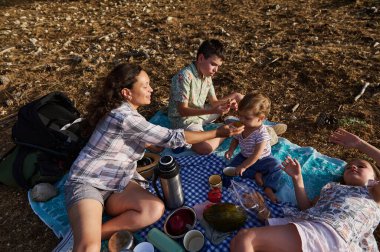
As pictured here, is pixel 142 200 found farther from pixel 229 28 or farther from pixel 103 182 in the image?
pixel 229 28

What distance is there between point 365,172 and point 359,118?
6.98ft

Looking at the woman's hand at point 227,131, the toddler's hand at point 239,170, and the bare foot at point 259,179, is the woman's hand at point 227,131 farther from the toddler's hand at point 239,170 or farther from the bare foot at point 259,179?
the bare foot at point 259,179

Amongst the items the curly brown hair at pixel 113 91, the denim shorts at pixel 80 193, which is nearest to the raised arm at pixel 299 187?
the curly brown hair at pixel 113 91

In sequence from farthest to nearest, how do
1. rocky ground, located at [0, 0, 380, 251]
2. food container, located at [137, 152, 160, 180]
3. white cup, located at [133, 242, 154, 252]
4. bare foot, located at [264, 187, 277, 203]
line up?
rocky ground, located at [0, 0, 380, 251], food container, located at [137, 152, 160, 180], bare foot, located at [264, 187, 277, 203], white cup, located at [133, 242, 154, 252]

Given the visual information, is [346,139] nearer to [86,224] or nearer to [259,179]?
[259,179]

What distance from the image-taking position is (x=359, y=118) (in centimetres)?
566

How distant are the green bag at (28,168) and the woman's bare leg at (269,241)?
2.89 metres

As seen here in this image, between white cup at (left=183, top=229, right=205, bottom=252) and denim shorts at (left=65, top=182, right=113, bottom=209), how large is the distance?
3.48 ft

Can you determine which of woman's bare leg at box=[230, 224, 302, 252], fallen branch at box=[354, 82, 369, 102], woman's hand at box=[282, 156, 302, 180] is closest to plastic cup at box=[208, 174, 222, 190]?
woman's hand at box=[282, 156, 302, 180]

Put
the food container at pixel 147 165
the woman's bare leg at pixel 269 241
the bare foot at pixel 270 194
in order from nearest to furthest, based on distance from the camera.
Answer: the woman's bare leg at pixel 269 241, the bare foot at pixel 270 194, the food container at pixel 147 165

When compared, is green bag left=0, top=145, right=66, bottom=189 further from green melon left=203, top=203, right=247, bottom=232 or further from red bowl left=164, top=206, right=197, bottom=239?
green melon left=203, top=203, right=247, bottom=232

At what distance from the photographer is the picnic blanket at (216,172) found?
13.7 feet

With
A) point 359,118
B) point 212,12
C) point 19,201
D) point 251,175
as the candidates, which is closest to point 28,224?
point 19,201

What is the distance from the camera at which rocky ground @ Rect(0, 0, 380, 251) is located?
5.66m
